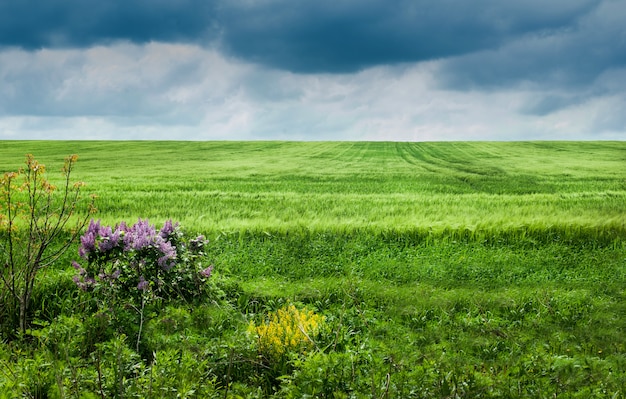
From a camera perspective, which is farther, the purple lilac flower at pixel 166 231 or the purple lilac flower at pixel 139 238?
the purple lilac flower at pixel 166 231

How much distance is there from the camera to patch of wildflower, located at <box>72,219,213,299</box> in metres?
6.11

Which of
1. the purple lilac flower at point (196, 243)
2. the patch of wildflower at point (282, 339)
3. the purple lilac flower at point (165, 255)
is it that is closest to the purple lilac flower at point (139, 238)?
the purple lilac flower at point (165, 255)

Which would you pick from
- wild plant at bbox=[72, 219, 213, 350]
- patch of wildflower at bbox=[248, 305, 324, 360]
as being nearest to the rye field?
patch of wildflower at bbox=[248, 305, 324, 360]

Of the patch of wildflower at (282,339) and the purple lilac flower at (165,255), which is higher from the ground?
the purple lilac flower at (165,255)

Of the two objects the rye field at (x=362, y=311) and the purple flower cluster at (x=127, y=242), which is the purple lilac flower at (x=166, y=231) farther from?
the rye field at (x=362, y=311)

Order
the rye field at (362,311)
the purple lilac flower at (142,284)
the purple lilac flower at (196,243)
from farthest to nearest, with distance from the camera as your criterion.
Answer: the purple lilac flower at (196,243) < the purple lilac flower at (142,284) < the rye field at (362,311)

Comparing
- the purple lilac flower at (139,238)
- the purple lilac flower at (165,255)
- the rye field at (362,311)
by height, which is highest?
the purple lilac flower at (139,238)

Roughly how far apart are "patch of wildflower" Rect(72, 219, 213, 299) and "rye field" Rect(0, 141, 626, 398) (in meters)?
0.32

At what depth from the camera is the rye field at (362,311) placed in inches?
140

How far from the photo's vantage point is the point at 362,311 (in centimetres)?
640

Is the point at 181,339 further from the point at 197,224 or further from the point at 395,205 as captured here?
the point at 395,205

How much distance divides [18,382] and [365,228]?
7.40m

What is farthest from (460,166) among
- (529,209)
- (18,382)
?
(18,382)

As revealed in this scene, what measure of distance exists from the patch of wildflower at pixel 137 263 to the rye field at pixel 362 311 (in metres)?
0.32
